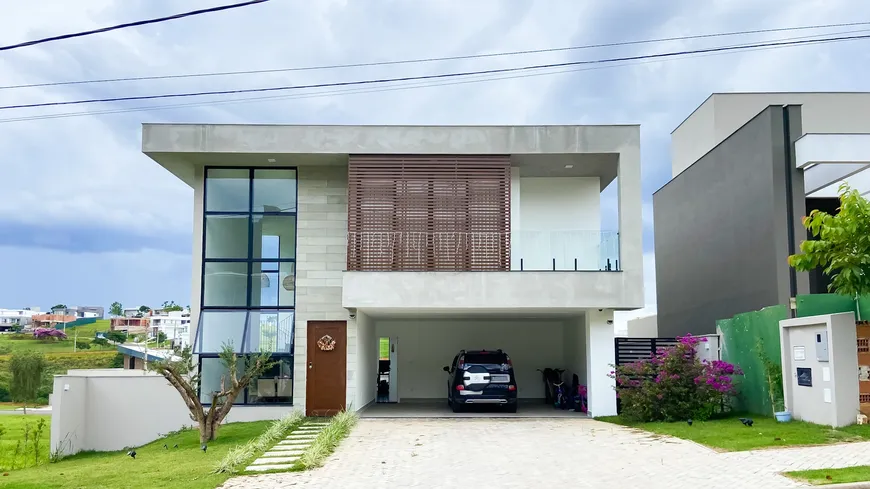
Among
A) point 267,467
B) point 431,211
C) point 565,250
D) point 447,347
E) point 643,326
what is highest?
point 431,211

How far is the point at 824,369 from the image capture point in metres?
12.8

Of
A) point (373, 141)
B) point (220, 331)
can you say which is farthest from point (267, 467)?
point (373, 141)

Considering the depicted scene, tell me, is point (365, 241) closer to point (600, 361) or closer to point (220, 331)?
point (220, 331)

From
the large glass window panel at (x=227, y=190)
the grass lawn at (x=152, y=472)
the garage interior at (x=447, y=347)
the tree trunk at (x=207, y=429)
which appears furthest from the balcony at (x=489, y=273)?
the garage interior at (x=447, y=347)

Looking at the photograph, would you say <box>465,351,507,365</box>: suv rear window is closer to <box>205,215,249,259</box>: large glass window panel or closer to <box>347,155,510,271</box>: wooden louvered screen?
<box>347,155,510,271</box>: wooden louvered screen

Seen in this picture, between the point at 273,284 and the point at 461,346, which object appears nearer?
the point at 273,284

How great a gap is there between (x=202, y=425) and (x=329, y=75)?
729 cm

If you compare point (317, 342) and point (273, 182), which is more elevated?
point (273, 182)

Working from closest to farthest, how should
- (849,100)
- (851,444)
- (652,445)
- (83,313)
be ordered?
1. (851,444)
2. (652,445)
3. (849,100)
4. (83,313)

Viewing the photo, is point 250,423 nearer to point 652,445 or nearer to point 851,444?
point 652,445

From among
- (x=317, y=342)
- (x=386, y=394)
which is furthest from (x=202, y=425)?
(x=386, y=394)

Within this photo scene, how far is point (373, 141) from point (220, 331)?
5.52 metres

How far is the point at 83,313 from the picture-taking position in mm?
88625

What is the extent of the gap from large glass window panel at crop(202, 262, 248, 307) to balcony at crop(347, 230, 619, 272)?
2835mm
